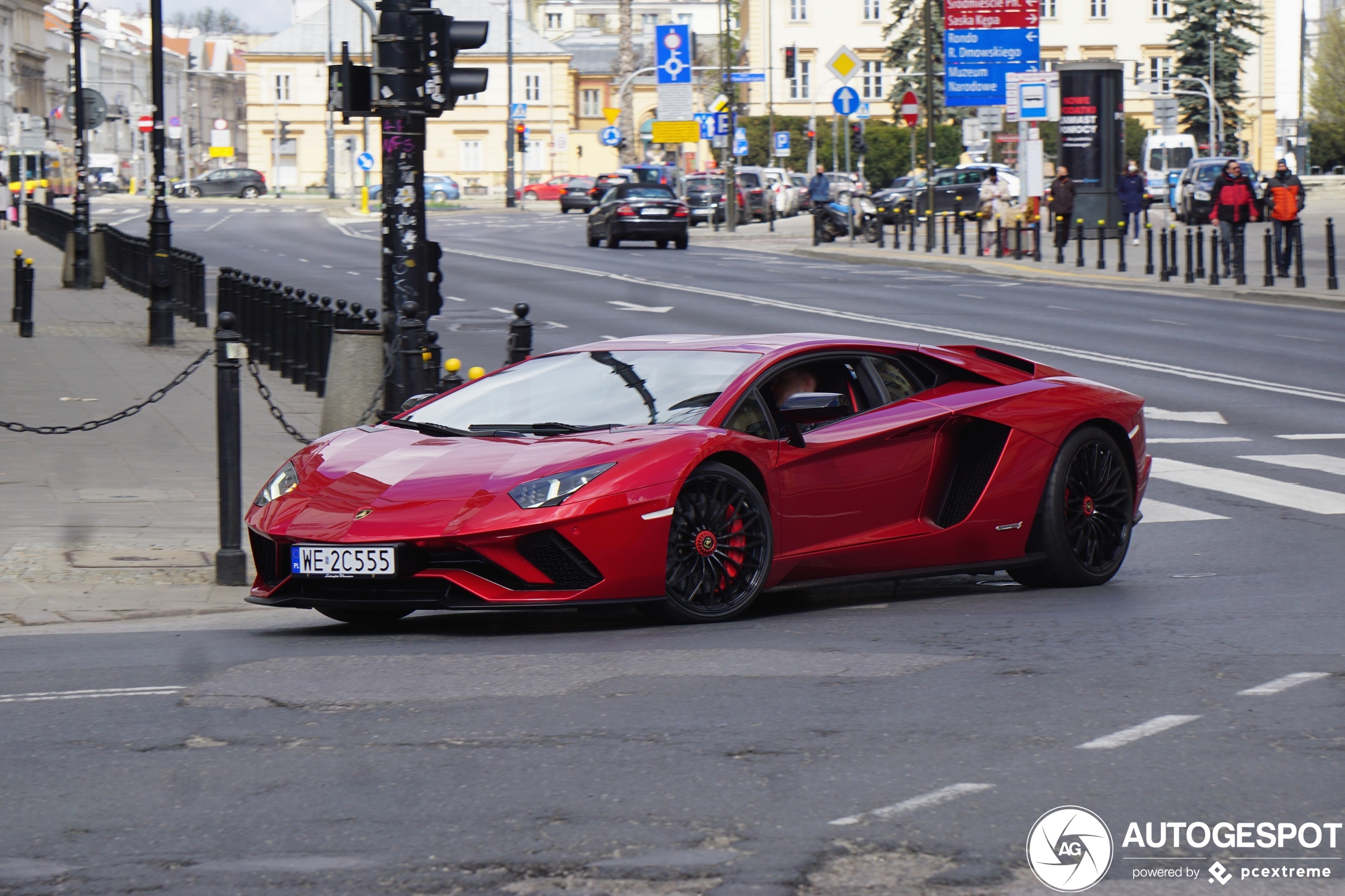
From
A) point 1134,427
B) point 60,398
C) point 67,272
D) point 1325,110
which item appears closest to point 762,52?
point 1325,110

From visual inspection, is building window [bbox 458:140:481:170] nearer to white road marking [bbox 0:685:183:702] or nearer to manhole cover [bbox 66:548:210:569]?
manhole cover [bbox 66:548:210:569]

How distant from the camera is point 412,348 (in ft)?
36.2

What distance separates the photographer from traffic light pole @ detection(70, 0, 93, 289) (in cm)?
3384

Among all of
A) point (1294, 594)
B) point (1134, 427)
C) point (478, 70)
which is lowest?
point (1294, 594)

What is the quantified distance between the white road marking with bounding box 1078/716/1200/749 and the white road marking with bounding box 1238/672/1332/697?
0.46 metres

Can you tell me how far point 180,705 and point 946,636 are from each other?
2.88m

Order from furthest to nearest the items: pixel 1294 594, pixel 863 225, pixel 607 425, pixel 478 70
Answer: pixel 863 225 → pixel 478 70 → pixel 1294 594 → pixel 607 425

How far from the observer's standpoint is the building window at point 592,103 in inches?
5335

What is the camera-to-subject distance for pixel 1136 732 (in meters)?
5.54

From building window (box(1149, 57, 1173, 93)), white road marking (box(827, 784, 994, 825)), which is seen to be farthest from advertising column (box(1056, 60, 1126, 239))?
building window (box(1149, 57, 1173, 93))

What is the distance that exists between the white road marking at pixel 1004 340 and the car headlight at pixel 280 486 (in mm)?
11818

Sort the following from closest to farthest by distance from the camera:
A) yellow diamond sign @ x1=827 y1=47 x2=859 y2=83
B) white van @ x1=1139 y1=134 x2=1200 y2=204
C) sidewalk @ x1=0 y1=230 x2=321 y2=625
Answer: sidewalk @ x1=0 y1=230 x2=321 y2=625 → yellow diamond sign @ x1=827 y1=47 x2=859 y2=83 → white van @ x1=1139 y1=134 x2=1200 y2=204

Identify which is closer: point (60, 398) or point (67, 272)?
point (60, 398)

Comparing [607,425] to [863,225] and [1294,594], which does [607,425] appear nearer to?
[1294,594]
